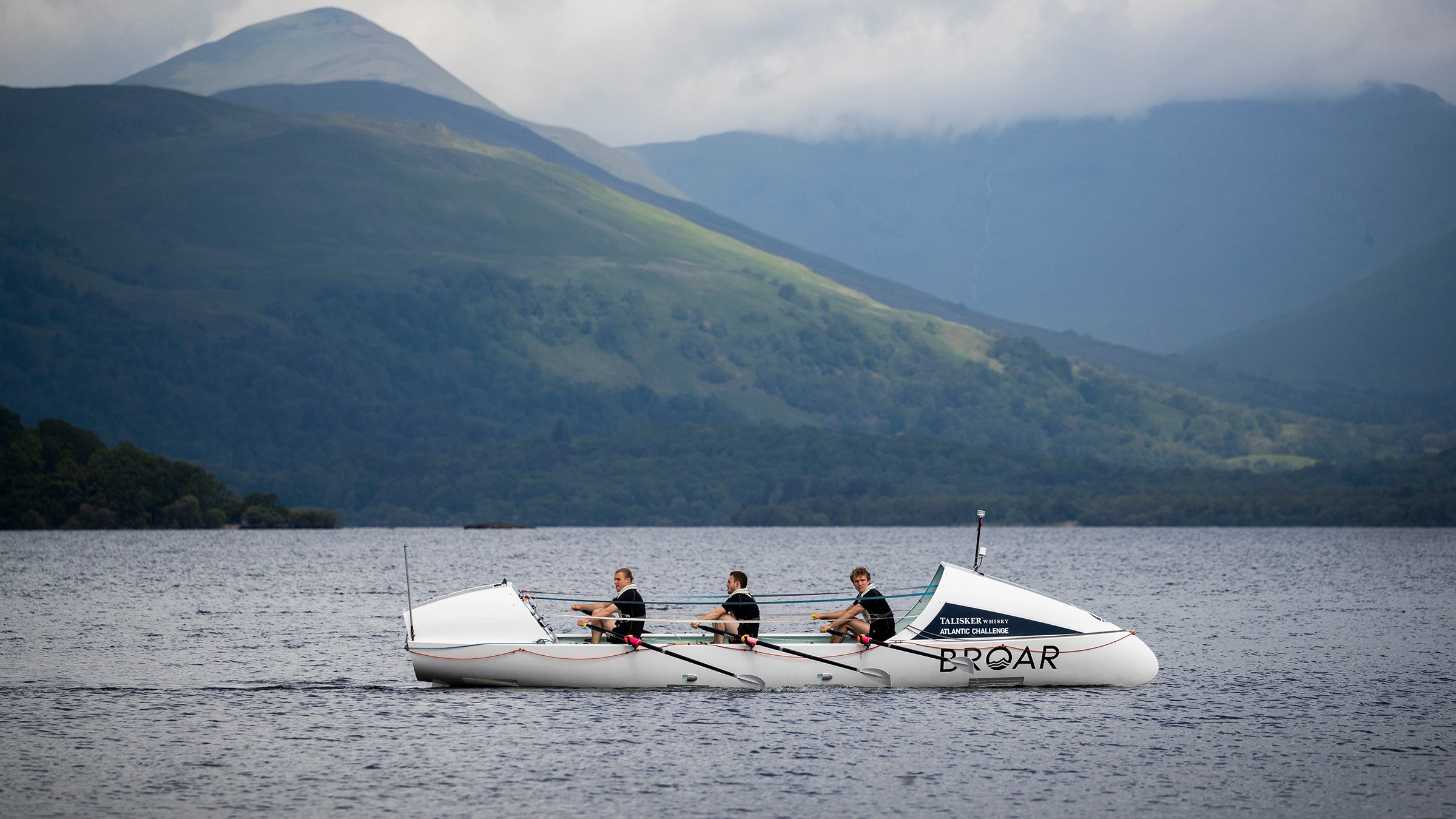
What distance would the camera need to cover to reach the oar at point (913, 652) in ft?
125

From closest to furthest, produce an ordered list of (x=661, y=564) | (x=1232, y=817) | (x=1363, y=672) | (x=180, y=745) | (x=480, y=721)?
1. (x=1232, y=817)
2. (x=180, y=745)
3. (x=480, y=721)
4. (x=1363, y=672)
5. (x=661, y=564)

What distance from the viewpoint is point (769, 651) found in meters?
38.2

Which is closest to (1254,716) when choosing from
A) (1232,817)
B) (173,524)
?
(1232,817)

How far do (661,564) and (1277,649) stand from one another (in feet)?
245

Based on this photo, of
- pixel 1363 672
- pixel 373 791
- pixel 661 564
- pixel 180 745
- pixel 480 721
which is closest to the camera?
pixel 373 791

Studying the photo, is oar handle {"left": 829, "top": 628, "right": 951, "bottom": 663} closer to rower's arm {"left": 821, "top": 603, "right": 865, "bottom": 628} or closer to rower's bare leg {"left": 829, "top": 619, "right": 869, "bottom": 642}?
rower's bare leg {"left": 829, "top": 619, "right": 869, "bottom": 642}

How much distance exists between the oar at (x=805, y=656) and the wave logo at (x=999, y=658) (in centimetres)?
256

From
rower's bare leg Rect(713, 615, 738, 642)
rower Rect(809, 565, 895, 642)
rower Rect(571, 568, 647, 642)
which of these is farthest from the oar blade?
rower Rect(571, 568, 647, 642)

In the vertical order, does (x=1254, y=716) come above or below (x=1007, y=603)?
below

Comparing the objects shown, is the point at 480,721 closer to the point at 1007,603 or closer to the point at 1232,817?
the point at 1007,603

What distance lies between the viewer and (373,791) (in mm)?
29172

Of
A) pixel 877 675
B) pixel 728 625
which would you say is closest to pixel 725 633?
pixel 728 625

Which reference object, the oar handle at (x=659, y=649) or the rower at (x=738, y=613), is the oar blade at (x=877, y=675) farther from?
the rower at (x=738, y=613)

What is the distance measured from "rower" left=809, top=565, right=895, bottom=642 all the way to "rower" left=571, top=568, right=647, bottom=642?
13.8 ft
